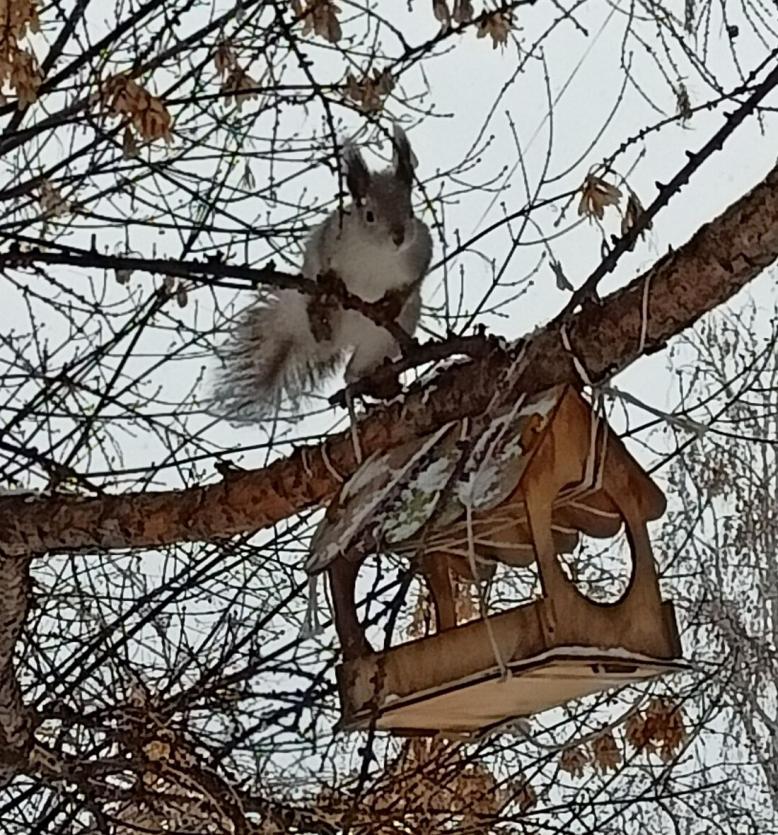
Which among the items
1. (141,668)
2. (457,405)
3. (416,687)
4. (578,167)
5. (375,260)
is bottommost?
(416,687)

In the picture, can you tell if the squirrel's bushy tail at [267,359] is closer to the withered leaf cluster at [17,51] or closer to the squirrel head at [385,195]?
the squirrel head at [385,195]

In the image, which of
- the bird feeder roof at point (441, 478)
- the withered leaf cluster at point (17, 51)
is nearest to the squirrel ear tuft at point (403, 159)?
the withered leaf cluster at point (17, 51)

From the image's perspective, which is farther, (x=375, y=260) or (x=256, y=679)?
(x=256, y=679)

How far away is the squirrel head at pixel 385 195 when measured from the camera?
131 cm

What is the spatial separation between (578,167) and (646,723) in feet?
Result: 1.98

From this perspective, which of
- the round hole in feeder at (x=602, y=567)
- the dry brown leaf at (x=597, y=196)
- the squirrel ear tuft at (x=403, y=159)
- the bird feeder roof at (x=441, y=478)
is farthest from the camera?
the round hole in feeder at (x=602, y=567)

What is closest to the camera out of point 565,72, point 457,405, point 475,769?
point 457,405

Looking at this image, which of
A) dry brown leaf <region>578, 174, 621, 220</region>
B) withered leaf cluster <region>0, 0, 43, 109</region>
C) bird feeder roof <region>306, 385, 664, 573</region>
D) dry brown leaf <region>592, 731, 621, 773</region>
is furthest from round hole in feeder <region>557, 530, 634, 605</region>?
withered leaf cluster <region>0, 0, 43, 109</region>

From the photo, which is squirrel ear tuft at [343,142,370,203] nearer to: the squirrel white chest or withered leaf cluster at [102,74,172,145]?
the squirrel white chest

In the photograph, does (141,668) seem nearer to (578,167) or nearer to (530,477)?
(578,167)

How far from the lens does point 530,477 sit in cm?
75

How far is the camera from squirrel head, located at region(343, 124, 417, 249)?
1.31m

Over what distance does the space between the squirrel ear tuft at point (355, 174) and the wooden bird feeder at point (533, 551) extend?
53 centimetres

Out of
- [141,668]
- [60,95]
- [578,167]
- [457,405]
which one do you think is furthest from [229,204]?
[457,405]
